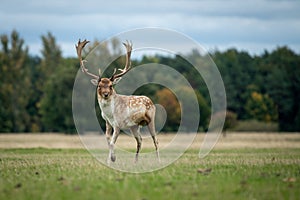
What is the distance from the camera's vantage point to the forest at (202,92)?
72.2 meters

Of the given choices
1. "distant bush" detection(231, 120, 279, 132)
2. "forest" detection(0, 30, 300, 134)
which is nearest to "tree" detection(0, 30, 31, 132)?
"forest" detection(0, 30, 300, 134)

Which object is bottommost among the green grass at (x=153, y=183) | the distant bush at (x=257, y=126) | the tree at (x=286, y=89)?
the green grass at (x=153, y=183)

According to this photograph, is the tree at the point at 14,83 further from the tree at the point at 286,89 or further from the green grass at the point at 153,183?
the green grass at the point at 153,183

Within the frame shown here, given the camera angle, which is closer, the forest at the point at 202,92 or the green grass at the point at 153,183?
the green grass at the point at 153,183

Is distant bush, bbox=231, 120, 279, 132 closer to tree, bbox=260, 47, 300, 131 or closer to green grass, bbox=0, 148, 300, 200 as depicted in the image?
tree, bbox=260, 47, 300, 131

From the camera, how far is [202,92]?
3376 inches

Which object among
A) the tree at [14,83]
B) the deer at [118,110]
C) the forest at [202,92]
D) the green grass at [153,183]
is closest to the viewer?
the green grass at [153,183]

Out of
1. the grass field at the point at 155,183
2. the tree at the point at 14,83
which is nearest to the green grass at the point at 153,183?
the grass field at the point at 155,183

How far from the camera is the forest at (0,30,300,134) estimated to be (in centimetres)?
7225

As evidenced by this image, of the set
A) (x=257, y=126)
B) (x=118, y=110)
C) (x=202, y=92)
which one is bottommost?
(x=257, y=126)

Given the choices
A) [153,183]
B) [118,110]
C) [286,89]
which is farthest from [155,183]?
[286,89]

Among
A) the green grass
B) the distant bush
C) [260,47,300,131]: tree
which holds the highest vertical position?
[260,47,300,131]: tree

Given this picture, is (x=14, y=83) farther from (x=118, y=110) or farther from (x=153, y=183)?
(x=153, y=183)

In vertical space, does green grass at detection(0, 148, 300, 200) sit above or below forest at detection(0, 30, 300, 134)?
below
